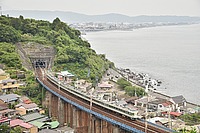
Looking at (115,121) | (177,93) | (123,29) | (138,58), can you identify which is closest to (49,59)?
(177,93)

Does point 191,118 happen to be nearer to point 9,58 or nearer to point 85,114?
point 85,114

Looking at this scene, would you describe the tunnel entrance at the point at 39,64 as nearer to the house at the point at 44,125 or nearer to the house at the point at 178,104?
the house at the point at 178,104

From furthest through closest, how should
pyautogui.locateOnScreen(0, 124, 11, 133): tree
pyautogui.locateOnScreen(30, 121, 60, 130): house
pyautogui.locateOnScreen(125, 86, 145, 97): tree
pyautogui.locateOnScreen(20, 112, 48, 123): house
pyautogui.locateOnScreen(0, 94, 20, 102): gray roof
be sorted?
pyautogui.locateOnScreen(125, 86, 145, 97): tree, pyautogui.locateOnScreen(0, 94, 20, 102): gray roof, pyautogui.locateOnScreen(20, 112, 48, 123): house, pyautogui.locateOnScreen(30, 121, 60, 130): house, pyautogui.locateOnScreen(0, 124, 11, 133): tree

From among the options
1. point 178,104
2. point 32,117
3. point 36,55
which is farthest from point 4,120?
point 36,55

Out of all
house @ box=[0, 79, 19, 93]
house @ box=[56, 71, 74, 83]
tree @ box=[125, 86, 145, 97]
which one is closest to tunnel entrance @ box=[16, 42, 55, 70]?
house @ box=[56, 71, 74, 83]

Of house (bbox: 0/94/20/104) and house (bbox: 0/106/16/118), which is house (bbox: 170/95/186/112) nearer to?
house (bbox: 0/94/20/104)

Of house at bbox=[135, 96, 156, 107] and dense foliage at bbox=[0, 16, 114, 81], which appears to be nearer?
house at bbox=[135, 96, 156, 107]
